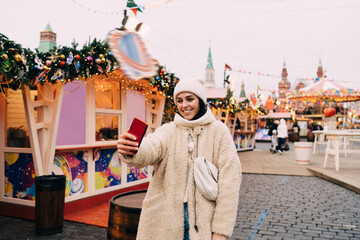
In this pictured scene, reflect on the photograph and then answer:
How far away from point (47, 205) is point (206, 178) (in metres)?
3.52

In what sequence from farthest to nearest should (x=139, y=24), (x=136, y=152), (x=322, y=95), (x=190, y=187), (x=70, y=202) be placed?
(x=322, y=95) < (x=70, y=202) < (x=139, y=24) < (x=190, y=187) < (x=136, y=152)

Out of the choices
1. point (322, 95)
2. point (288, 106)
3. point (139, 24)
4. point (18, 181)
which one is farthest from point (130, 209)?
point (288, 106)

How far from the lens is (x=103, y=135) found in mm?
6434

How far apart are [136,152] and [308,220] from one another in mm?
4393

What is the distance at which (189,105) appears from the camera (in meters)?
2.01

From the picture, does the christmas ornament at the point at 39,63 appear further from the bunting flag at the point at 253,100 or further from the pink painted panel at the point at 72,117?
the bunting flag at the point at 253,100

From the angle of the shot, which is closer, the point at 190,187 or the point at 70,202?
the point at 190,187

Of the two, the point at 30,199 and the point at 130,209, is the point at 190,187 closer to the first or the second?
the point at 130,209

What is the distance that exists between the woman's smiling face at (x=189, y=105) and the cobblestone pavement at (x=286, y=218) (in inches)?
115

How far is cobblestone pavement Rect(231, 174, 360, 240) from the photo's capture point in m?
4.51

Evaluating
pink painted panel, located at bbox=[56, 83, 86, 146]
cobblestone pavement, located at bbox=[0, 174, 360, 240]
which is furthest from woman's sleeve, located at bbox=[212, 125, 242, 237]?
pink painted panel, located at bbox=[56, 83, 86, 146]

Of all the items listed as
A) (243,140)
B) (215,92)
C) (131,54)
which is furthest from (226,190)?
(243,140)

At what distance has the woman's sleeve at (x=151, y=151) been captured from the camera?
1.73m

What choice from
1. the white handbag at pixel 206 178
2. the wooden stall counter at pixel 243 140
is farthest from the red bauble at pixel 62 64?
the wooden stall counter at pixel 243 140
